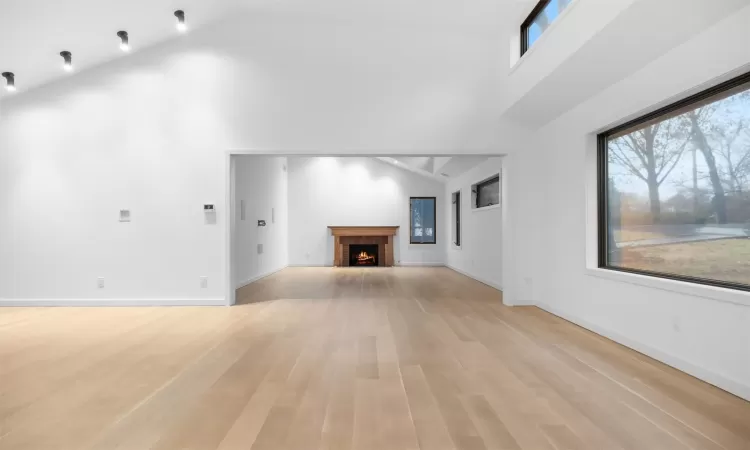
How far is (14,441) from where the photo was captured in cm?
213

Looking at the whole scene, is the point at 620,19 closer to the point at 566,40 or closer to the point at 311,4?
the point at 566,40

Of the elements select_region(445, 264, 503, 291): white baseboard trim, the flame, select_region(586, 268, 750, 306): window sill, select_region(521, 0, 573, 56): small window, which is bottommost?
select_region(445, 264, 503, 291): white baseboard trim

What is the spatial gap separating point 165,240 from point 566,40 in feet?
17.1

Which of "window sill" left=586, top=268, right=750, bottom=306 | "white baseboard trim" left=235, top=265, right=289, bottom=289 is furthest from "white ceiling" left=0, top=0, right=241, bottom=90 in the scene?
"window sill" left=586, top=268, right=750, bottom=306

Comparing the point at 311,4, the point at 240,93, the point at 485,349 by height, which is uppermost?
the point at 311,4

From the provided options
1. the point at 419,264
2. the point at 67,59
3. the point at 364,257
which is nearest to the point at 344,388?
the point at 67,59

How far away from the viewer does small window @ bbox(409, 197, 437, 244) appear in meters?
12.9

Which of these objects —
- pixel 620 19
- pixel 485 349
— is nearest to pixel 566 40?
pixel 620 19

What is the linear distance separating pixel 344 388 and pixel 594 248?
10.1 feet

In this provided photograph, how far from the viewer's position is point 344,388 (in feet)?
9.34

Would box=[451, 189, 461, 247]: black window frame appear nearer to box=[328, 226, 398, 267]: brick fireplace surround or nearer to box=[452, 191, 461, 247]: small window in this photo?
box=[452, 191, 461, 247]: small window

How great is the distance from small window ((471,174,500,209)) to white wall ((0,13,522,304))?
7.23 feet

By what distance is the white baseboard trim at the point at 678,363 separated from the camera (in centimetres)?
269

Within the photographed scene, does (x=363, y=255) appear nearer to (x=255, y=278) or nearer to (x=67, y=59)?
(x=255, y=278)
